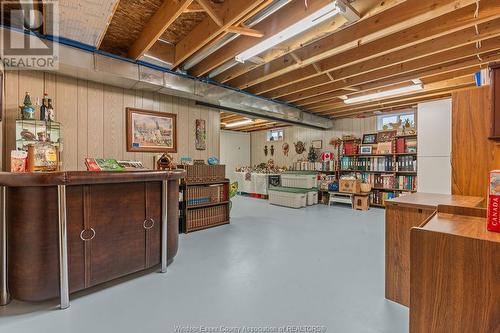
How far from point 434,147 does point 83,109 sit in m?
4.77

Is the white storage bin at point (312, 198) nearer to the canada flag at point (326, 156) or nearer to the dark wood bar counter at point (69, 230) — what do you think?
the canada flag at point (326, 156)

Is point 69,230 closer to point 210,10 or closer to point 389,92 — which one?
point 210,10

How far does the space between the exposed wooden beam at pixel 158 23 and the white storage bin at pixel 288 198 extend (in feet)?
15.8

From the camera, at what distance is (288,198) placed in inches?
261

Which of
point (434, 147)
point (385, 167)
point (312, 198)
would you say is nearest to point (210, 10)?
point (434, 147)

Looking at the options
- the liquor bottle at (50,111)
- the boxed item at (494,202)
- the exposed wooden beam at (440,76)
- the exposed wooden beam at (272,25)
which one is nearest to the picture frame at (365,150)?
the exposed wooden beam at (440,76)

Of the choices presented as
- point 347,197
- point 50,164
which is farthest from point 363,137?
point 50,164

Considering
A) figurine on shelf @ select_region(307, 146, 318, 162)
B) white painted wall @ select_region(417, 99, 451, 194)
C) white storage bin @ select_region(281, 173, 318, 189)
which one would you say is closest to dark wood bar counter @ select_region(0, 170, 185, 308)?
white painted wall @ select_region(417, 99, 451, 194)

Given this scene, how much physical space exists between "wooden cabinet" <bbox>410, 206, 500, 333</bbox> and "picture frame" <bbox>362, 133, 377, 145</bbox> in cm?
603

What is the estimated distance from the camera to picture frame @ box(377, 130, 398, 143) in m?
6.28

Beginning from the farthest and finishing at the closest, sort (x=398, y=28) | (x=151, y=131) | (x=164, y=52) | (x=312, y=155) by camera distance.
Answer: (x=312, y=155)
(x=151, y=131)
(x=164, y=52)
(x=398, y=28)

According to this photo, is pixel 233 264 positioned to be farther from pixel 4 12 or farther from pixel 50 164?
pixel 4 12

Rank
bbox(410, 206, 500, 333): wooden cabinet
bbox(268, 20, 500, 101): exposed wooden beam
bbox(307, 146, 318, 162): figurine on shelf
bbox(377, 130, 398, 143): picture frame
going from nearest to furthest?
bbox(410, 206, 500, 333): wooden cabinet, bbox(268, 20, 500, 101): exposed wooden beam, bbox(377, 130, 398, 143): picture frame, bbox(307, 146, 318, 162): figurine on shelf

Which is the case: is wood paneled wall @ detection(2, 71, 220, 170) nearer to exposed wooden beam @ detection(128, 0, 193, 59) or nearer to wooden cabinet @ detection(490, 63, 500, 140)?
exposed wooden beam @ detection(128, 0, 193, 59)
